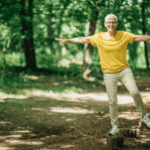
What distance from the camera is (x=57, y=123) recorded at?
5.96 m

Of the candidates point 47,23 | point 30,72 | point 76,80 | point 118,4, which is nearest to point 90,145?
point 118,4

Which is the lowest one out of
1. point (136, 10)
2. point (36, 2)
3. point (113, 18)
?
point (113, 18)

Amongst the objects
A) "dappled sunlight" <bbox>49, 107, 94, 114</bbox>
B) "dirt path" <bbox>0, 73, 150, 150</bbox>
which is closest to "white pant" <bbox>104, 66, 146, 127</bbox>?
"dirt path" <bbox>0, 73, 150, 150</bbox>

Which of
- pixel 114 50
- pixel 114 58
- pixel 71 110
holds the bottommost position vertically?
pixel 71 110

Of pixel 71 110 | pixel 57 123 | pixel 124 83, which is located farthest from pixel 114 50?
pixel 71 110

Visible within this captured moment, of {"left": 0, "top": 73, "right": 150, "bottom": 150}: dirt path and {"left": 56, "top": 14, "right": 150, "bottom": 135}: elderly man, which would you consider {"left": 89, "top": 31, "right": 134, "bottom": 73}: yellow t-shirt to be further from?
{"left": 0, "top": 73, "right": 150, "bottom": 150}: dirt path

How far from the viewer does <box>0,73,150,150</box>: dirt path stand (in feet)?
14.4

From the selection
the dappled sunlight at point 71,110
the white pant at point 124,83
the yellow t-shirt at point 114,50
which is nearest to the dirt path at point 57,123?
the dappled sunlight at point 71,110

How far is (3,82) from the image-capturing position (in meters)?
10.7

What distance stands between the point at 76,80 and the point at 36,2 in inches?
219

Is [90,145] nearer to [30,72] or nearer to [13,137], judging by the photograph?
[13,137]

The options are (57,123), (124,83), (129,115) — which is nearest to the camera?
(124,83)

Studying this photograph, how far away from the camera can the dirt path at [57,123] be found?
438cm

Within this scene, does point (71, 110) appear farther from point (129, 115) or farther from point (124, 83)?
point (124, 83)
